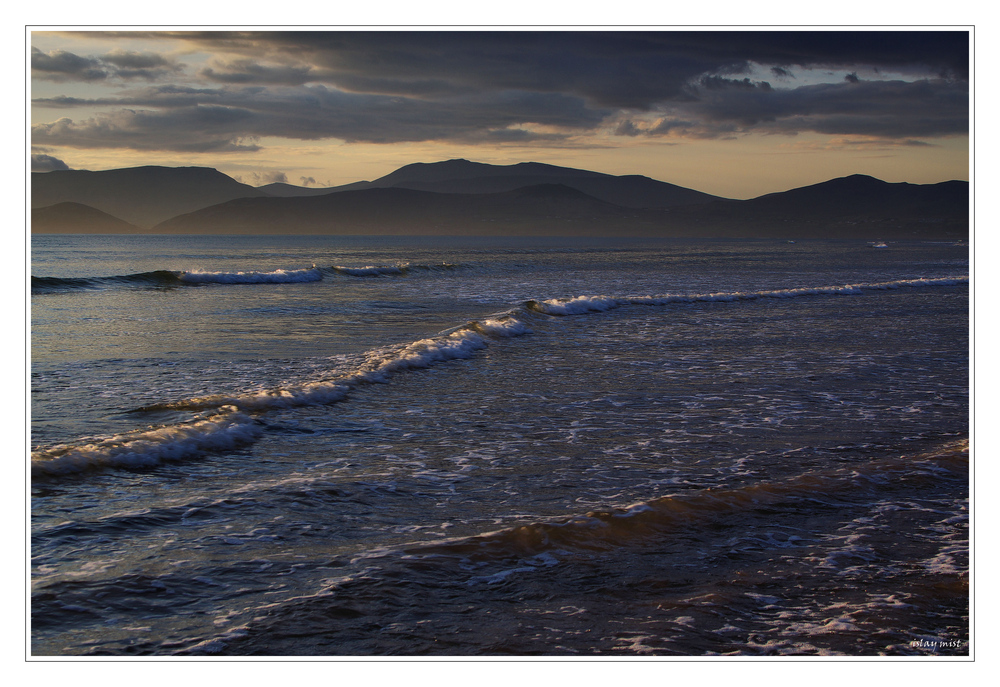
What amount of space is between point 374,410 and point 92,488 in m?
3.50

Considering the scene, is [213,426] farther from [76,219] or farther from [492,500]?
[76,219]

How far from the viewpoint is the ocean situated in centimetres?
393

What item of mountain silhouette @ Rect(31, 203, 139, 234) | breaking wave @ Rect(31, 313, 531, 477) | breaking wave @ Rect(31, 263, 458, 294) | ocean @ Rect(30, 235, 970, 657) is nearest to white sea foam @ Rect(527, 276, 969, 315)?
ocean @ Rect(30, 235, 970, 657)

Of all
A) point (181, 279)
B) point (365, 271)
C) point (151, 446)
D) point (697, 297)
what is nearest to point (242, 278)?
point (181, 279)

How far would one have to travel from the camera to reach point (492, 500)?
227 inches

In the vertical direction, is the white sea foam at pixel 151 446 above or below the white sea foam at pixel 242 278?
below

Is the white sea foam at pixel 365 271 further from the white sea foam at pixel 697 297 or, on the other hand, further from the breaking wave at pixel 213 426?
the breaking wave at pixel 213 426

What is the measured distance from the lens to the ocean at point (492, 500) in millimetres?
3930

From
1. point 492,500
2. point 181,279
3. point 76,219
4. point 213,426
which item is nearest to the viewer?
point 492,500

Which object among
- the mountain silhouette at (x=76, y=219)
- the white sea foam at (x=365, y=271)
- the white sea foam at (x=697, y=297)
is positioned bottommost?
the white sea foam at (x=697, y=297)

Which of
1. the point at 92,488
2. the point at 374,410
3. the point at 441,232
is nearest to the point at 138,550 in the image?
the point at 92,488

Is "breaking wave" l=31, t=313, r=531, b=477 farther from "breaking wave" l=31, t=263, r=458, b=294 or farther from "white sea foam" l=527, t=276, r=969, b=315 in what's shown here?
"breaking wave" l=31, t=263, r=458, b=294

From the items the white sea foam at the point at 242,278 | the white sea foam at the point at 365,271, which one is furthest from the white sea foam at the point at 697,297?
the white sea foam at the point at 365,271

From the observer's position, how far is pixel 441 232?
19688cm
